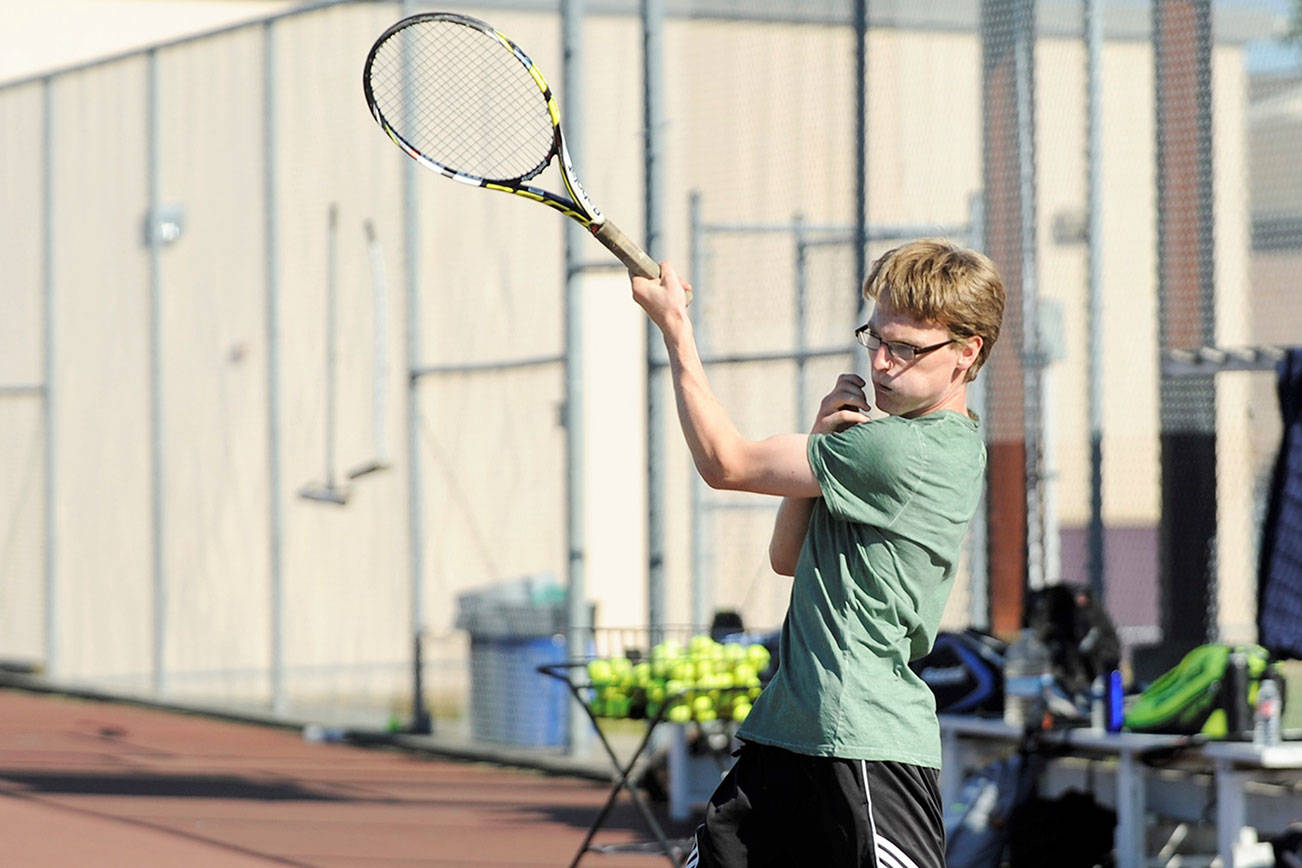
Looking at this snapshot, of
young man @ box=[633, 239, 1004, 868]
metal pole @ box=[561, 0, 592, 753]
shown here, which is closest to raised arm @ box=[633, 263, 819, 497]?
young man @ box=[633, 239, 1004, 868]

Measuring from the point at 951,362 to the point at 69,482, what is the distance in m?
11.4

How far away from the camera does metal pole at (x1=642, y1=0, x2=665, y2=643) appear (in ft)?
28.0

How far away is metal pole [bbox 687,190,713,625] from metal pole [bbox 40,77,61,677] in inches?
214

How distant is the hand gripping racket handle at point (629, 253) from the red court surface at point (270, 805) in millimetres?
3925

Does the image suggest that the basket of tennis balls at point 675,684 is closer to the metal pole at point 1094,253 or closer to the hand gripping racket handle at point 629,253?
the metal pole at point 1094,253

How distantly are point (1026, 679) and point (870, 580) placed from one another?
3.44m

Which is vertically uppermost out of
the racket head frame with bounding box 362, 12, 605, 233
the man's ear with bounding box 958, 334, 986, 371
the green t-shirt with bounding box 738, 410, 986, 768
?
the racket head frame with bounding box 362, 12, 605, 233

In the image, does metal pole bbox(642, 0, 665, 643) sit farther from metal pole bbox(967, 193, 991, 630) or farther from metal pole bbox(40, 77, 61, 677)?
metal pole bbox(40, 77, 61, 677)

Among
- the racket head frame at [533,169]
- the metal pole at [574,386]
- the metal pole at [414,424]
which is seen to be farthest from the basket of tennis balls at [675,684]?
the metal pole at [414,424]

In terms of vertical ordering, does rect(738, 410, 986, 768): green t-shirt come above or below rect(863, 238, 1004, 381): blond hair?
below

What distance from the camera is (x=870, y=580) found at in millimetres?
3232

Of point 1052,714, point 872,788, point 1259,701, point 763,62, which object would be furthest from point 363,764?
point 872,788

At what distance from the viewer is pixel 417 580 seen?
1081 cm

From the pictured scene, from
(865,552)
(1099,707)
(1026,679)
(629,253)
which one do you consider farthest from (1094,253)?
(865,552)
